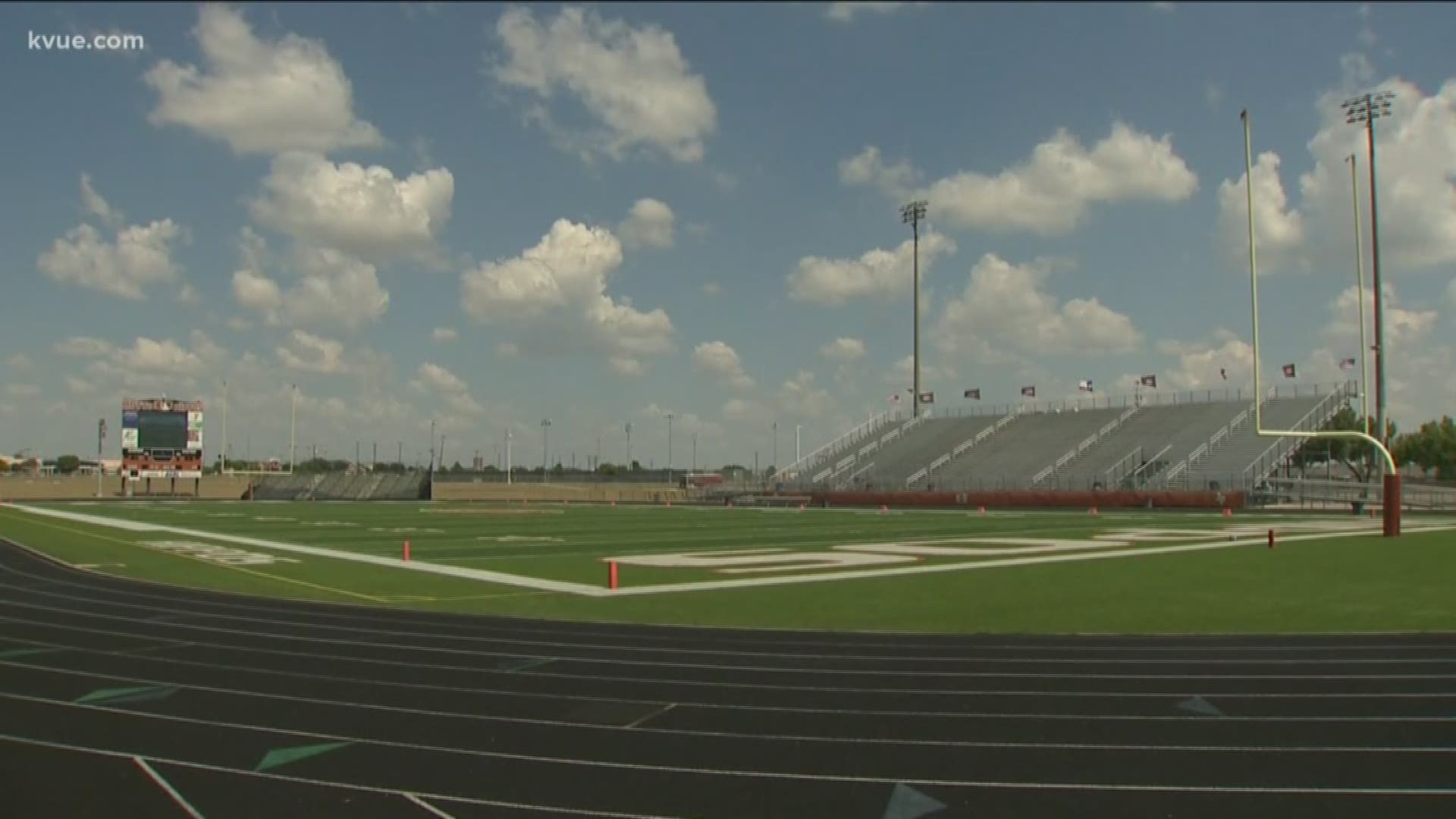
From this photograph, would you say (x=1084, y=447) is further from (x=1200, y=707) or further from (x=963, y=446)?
(x=1200, y=707)

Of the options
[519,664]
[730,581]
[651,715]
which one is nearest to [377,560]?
[730,581]

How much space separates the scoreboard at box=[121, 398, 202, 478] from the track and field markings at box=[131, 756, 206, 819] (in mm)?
84810

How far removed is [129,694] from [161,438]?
82.9 meters

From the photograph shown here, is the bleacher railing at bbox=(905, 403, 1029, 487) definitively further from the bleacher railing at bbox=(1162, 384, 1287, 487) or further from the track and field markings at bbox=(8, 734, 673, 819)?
the track and field markings at bbox=(8, 734, 673, 819)

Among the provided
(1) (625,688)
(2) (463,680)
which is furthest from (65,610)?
(1) (625,688)

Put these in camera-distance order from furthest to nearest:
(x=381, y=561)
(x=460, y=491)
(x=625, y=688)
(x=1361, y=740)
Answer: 1. (x=460, y=491)
2. (x=381, y=561)
3. (x=625, y=688)
4. (x=1361, y=740)

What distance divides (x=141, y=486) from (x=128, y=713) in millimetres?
96079

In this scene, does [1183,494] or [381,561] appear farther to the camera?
[1183,494]

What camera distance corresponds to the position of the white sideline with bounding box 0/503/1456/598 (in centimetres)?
2155

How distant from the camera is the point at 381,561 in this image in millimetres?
28031

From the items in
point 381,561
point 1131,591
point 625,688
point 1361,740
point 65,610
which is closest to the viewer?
point 1361,740

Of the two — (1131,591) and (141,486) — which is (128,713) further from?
(141,486)

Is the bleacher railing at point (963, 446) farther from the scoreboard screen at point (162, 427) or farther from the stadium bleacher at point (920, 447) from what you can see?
the scoreboard screen at point (162, 427)

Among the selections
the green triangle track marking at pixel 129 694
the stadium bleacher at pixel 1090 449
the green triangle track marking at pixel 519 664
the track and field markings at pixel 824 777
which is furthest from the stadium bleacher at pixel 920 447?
the track and field markings at pixel 824 777
